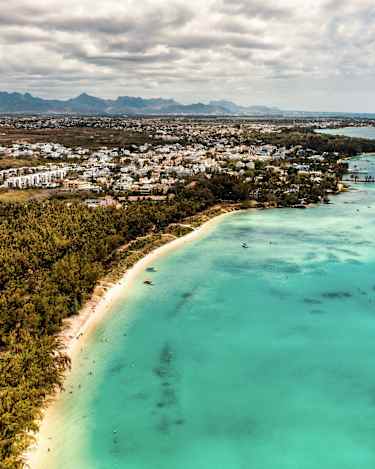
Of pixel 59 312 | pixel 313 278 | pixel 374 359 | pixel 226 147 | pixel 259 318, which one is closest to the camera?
pixel 374 359

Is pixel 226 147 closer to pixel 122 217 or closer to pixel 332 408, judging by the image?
pixel 122 217

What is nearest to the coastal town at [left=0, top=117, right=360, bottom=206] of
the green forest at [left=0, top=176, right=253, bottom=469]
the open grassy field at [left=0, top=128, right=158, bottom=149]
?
the open grassy field at [left=0, top=128, right=158, bottom=149]

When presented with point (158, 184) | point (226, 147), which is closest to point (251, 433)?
point (158, 184)

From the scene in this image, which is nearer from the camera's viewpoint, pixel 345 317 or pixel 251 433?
pixel 251 433

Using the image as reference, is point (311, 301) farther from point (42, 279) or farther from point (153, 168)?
point (153, 168)

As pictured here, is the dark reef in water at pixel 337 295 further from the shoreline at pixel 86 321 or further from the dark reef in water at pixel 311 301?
the shoreline at pixel 86 321
